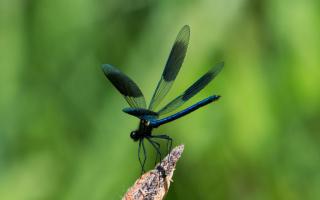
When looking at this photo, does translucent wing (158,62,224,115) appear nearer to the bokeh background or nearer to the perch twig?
the bokeh background

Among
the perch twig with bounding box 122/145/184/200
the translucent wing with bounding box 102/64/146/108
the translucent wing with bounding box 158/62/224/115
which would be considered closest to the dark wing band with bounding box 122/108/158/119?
the translucent wing with bounding box 102/64/146/108

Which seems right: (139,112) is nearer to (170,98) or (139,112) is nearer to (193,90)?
(193,90)

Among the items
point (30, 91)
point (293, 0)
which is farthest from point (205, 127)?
point (30, 91)

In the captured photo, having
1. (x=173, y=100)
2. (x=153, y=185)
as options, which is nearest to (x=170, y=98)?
(x=173, y=100)

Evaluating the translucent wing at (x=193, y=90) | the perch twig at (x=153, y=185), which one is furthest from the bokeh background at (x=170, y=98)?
the perch twig at (x=153, y=185)

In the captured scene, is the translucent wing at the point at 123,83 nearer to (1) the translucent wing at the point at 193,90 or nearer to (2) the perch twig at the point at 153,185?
(1) the translucent wing at the point at 193,90
